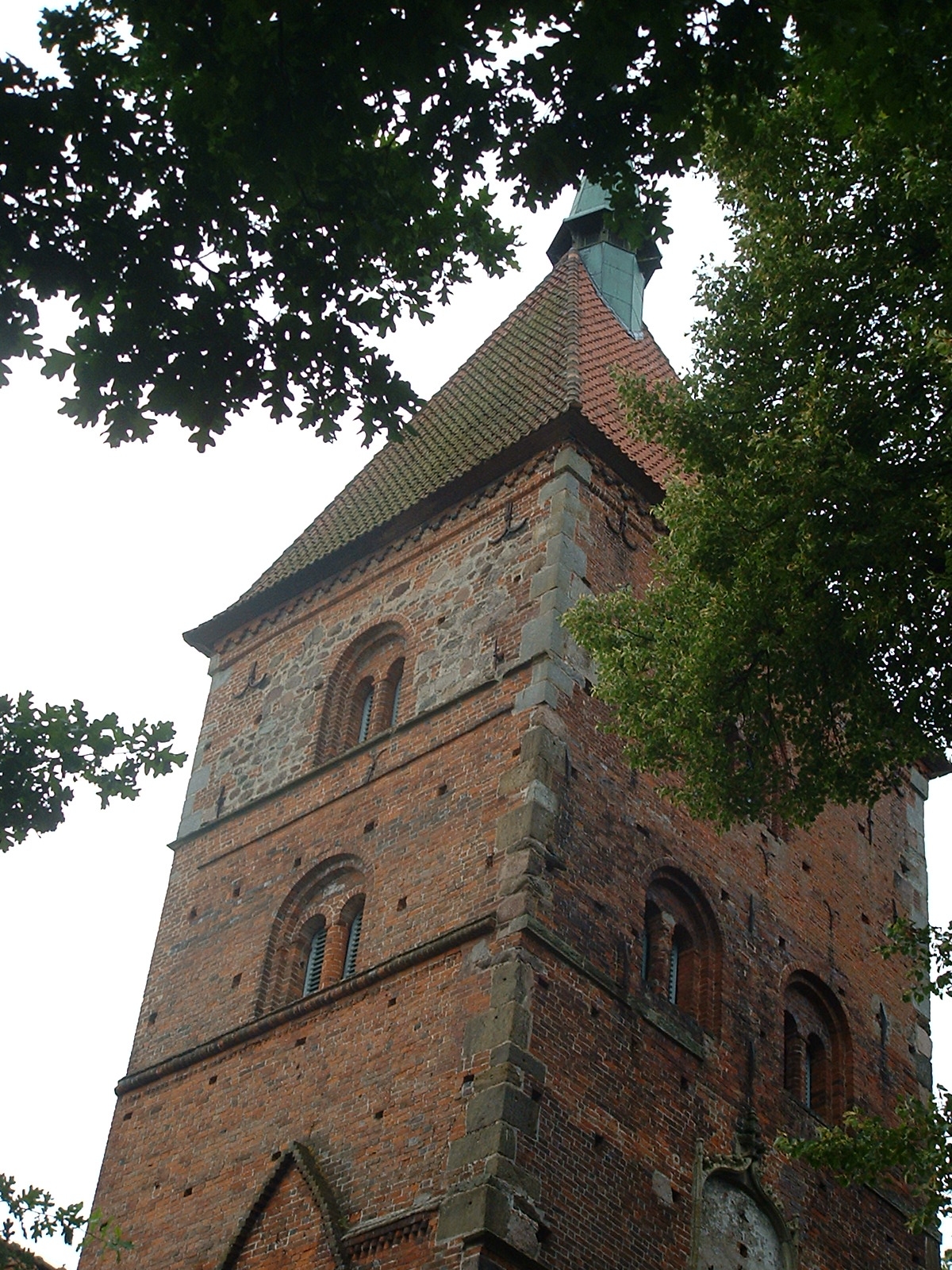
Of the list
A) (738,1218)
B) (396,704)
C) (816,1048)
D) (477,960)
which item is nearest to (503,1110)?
(477,960)

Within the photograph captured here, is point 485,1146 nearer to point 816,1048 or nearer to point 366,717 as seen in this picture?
point 816,1048

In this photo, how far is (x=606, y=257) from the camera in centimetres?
2653

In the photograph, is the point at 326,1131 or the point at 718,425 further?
the point at 326,1131

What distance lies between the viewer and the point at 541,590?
707 inches

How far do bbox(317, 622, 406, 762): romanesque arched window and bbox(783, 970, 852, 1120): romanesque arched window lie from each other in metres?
4.95

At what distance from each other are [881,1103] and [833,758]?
20.3 feet

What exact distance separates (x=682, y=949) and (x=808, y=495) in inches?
228

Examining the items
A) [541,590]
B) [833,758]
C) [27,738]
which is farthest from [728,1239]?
[27,738]

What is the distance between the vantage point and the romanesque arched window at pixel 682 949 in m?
16.5

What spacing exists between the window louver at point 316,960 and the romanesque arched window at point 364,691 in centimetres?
222

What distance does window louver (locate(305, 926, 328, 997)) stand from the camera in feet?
56.6

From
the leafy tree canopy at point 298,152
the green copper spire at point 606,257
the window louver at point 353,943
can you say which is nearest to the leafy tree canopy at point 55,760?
the leafy tree canopy at point 298,152

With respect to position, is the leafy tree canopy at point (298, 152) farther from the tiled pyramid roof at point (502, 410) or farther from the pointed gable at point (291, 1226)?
the tiled pyramid roof at point (502, 410)

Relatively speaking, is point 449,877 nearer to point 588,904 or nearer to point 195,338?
point 588,904
